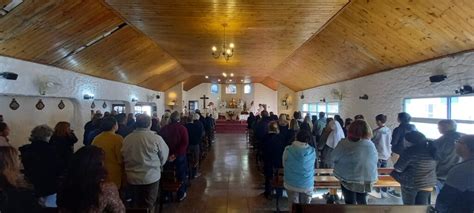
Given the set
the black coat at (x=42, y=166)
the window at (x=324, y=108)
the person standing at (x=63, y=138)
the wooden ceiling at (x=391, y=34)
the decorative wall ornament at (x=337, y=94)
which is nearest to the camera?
the black coat at (x=42, y=166)

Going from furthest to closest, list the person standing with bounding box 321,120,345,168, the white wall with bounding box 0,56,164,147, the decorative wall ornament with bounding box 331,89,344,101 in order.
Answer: the decorative wall ornament with bounding box 331,89,344,101, the person standing with bounding box 321,120,345,168, the white wall with bounding box 0,56,164,147

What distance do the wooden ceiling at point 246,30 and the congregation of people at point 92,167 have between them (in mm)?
1753

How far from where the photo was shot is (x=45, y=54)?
6.10m

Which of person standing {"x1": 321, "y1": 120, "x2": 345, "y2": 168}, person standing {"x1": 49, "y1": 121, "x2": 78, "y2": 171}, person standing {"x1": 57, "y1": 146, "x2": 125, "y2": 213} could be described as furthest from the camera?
person standing {"x1": 321, "y1": 120, "x2": 345, "y2": 168}

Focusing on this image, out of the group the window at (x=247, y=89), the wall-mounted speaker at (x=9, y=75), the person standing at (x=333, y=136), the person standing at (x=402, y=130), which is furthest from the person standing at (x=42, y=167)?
the window at (x=247, y=89)

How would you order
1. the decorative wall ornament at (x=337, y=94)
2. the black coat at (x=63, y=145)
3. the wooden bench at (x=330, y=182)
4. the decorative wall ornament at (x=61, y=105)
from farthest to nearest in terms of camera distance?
1. the decorative wall ornament at (x=337, y=94)
2. the decorative wall ornament at (x=61, y=105)
3. the wooden bench at (x=330, y=182)
4. the black coat at (x=63, y=145)

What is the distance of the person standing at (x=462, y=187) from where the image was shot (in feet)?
7.43

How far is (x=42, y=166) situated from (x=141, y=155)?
922mm

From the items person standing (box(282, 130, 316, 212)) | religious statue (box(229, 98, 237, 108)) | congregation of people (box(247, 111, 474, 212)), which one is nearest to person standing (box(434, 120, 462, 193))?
congregation of people (box(247, 111, 474, 212))

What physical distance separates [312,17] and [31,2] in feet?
14.8

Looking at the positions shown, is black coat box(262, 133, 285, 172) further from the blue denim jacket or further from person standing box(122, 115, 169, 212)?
person standing box(122, 115, 169, 212)

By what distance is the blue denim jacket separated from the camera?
3.37 m

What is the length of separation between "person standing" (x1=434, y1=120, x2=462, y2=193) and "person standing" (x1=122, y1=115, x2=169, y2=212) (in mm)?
2971

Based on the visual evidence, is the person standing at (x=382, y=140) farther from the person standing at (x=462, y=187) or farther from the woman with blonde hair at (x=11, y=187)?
the woman with blonde hair at (x=11, y=187)
